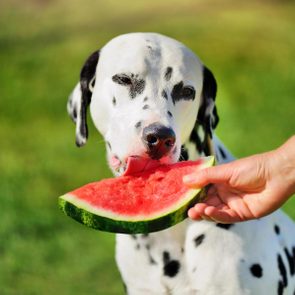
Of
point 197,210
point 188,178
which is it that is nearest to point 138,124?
point 188,178

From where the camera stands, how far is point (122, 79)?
171 inches

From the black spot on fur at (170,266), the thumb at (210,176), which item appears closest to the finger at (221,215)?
the thumb at (210,176)

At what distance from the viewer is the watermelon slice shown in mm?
3904

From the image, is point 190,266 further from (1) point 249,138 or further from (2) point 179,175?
(1) point 249,138

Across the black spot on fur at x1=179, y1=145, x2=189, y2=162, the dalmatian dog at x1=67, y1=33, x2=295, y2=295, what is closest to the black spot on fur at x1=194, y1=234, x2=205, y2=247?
the dalmatian dog at x1=67, y1=33, x2=295, y2=295

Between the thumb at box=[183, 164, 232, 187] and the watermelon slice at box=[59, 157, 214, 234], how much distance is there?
0.26 ft

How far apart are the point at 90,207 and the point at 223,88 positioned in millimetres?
6896

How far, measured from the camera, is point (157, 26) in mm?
13305

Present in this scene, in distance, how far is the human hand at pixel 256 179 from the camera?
12.2ft

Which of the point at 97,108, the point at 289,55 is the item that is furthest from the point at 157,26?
the point at 97,108

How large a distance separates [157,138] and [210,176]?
0.31 metres

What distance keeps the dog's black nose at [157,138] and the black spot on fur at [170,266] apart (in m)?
0.69

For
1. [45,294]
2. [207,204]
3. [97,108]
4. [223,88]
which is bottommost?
[45,294]

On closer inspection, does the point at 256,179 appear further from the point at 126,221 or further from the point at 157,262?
the point at 157,262
